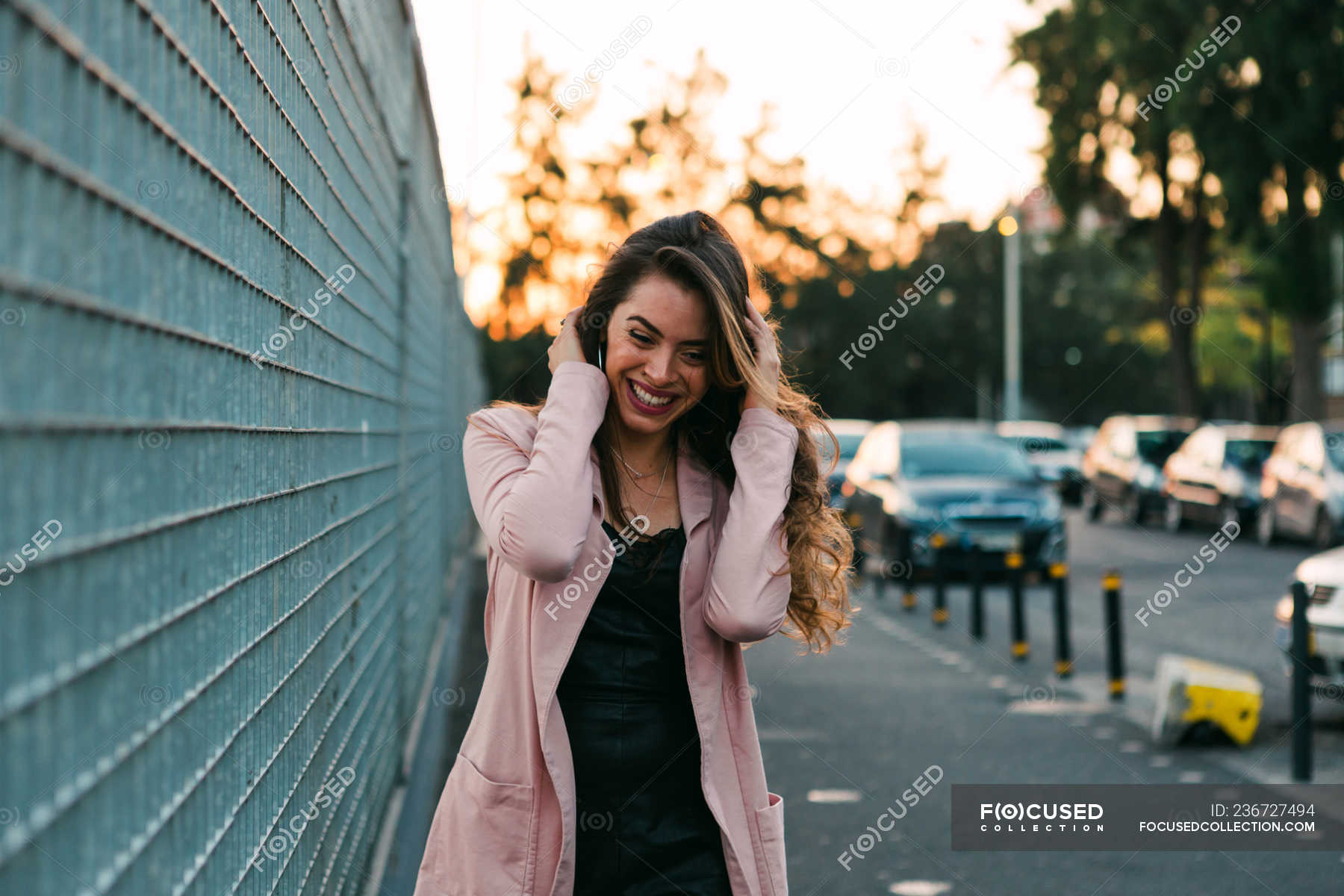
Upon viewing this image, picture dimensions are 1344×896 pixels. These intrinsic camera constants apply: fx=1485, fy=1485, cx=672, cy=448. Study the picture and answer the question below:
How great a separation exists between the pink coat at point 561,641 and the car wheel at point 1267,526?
798 inches

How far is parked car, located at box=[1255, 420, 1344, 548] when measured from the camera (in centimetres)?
1910

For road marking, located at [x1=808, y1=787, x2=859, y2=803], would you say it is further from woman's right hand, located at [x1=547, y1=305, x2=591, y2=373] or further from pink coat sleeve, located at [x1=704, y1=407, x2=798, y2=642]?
woman's right hand, located at [x1=547, y1=305, x2=591, y2=373]

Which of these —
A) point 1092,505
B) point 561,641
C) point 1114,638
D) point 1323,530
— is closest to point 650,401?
point 561,641

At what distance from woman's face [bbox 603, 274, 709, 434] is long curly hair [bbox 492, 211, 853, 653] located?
0.03 meters

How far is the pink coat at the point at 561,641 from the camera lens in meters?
2.45

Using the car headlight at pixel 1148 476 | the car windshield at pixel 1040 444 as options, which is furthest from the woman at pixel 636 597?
the car windshield at pixel 1040 444

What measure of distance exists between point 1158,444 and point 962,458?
12.4m

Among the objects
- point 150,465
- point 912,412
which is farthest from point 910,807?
point 912,412

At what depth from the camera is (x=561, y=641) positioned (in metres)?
2.46

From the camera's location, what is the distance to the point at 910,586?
15.3m

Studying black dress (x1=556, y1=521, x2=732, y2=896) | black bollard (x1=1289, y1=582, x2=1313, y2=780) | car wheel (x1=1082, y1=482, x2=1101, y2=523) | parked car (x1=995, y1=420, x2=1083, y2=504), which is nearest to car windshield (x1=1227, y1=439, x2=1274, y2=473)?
car wheel (x1=1082, y1=482, x2=1101, y2=523)

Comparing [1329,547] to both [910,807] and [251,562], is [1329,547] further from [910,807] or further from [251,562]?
[251,562]

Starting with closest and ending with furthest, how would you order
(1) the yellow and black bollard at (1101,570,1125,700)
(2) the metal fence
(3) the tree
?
(2) the metal fence < (1) the yellow and black bollard at (1101,570,1125,700) < (3) the tree

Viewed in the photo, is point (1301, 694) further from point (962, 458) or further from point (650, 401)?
point (962, 458)
